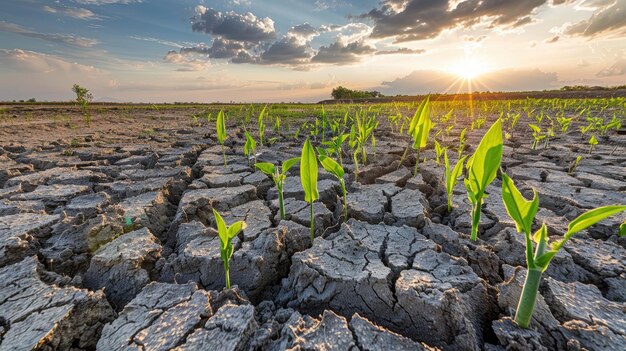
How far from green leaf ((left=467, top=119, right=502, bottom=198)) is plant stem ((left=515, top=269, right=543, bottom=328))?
37cm

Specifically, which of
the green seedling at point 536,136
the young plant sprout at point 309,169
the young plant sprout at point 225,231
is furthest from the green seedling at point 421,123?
the green seedling at point 536,136

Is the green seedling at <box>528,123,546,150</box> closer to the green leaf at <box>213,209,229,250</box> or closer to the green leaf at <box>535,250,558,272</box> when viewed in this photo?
the green leaf at <box>535,250,558,272</box>

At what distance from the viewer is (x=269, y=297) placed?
4.38 feet

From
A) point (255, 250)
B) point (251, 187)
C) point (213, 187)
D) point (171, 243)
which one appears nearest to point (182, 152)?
point (213, 187)

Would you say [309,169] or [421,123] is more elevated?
[421,123]

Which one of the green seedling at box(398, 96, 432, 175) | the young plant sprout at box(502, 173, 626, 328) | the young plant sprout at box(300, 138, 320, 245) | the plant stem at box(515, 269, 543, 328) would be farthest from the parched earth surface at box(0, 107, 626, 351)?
the green seedling at box(398, 96, 432, 175)

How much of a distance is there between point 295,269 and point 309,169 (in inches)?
18.4

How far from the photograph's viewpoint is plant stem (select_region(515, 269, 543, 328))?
0.88 m

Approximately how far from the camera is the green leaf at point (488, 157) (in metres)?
1.06

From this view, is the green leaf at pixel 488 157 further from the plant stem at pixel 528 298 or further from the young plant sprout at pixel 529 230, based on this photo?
the plant stem at pixel 528 298

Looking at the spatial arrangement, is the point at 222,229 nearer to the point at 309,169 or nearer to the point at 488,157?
the point at 309,169

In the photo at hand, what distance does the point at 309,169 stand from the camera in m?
1.50

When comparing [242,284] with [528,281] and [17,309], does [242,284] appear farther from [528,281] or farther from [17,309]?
[528,281]

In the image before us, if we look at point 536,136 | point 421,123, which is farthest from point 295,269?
point 536,136
